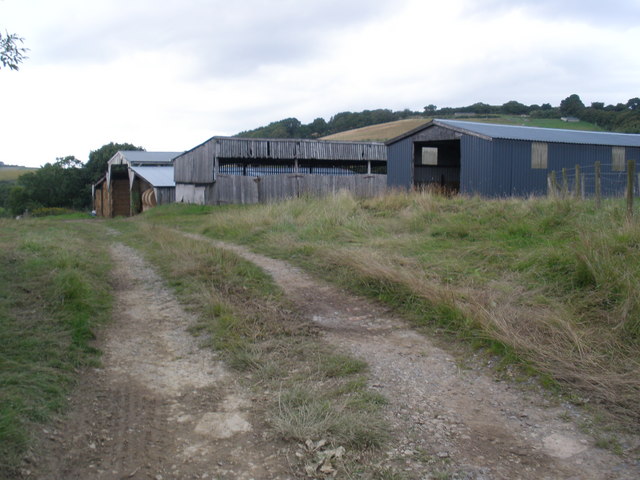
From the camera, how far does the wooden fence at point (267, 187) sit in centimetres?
2942

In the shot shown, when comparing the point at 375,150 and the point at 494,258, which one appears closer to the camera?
the point at 494,258

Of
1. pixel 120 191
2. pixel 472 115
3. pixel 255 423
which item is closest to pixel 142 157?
pixel 120 191

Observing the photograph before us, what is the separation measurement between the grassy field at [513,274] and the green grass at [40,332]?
3369mm

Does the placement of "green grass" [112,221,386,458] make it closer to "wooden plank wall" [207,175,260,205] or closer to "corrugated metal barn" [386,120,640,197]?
"corrugated metal barn" [386,120,640,197]

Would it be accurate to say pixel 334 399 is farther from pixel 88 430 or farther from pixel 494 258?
pixel 494 258

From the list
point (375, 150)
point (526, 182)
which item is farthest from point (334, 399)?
point (375, 150)

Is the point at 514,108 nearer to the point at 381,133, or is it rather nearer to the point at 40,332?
the point at 381,133

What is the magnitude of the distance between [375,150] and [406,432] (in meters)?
30.1

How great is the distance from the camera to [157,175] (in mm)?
38406

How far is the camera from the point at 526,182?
22.5 m

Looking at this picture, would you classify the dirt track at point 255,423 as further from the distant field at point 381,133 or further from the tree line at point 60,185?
the tree line at point 60,185

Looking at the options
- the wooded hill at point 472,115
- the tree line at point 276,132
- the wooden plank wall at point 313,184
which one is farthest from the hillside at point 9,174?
the wooden plank wall at point 313,184

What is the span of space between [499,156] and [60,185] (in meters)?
46.5

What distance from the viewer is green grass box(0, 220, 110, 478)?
361 cm
